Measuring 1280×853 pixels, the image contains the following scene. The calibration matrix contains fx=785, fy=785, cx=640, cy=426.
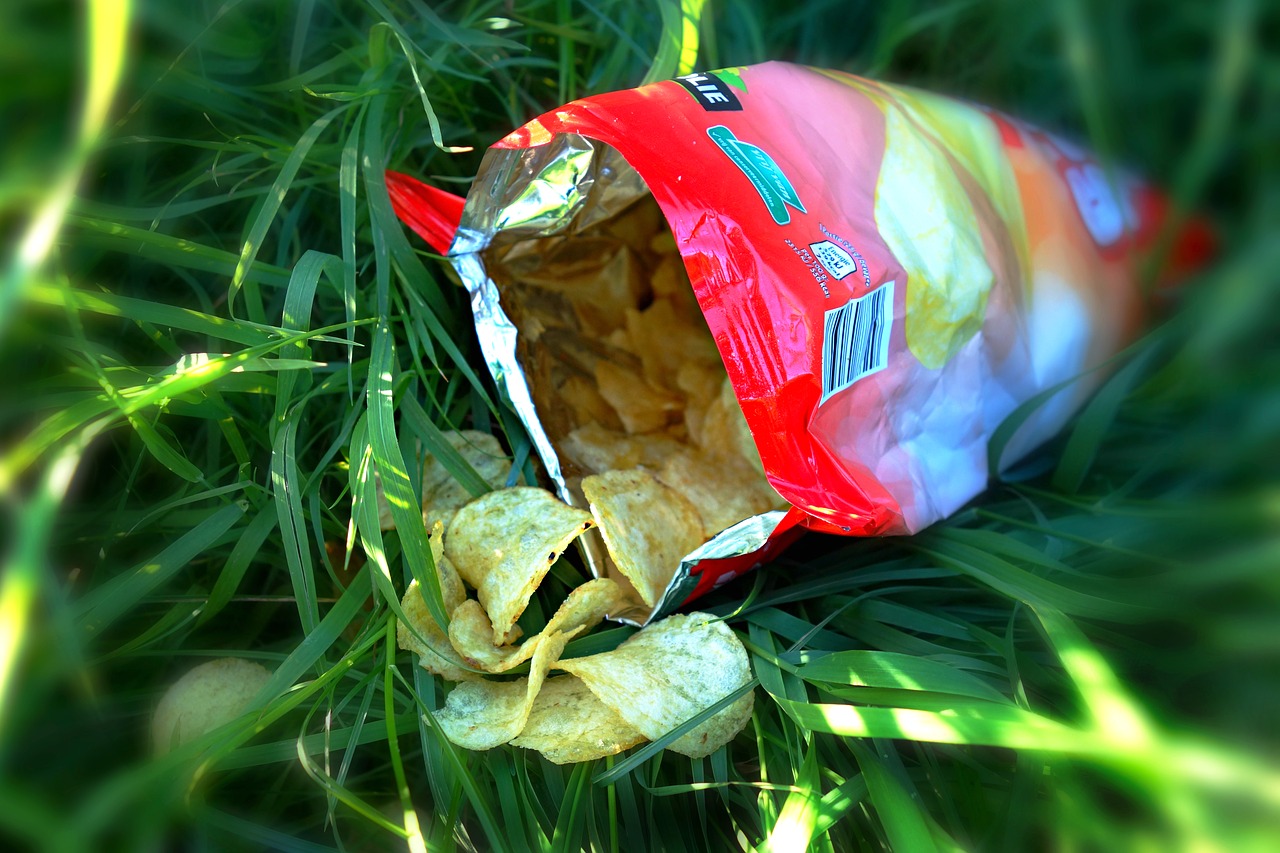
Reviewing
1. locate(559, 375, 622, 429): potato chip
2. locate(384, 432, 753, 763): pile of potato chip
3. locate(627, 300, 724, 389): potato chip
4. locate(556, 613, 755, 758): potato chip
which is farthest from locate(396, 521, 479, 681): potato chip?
locate(627, 300, 724, 389): potato chip

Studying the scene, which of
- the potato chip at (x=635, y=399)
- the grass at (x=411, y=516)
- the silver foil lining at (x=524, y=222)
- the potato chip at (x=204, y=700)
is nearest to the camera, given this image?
the grass at (x=411, y=516)

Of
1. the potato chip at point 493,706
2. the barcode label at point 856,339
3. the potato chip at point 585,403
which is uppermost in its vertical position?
the barcode label at point 856,339

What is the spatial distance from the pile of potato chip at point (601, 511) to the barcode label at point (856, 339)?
181 millimetres

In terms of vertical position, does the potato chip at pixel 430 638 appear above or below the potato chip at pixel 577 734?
above

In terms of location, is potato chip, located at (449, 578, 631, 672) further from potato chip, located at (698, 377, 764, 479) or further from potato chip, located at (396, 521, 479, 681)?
potato chip, located at (698, 377, 764, 479)

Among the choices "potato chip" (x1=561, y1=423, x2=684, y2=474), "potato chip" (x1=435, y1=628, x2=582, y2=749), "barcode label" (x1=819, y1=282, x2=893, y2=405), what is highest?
"barcode label" (x1=819, y1=282, x2=893, y2=405)

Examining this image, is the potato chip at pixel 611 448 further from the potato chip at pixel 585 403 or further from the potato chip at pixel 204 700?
the potato chip at pixel 204 700

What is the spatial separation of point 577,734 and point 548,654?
7 cm

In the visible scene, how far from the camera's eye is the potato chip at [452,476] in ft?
2.60

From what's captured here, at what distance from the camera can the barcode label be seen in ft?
2.11

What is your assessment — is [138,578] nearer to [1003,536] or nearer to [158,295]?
[158,295]

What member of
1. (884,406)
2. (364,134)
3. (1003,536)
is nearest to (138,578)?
(364,134)

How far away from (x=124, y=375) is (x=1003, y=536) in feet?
2.58

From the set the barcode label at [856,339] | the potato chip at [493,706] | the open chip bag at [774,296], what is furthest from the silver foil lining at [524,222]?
the barcode label at [856,339]
